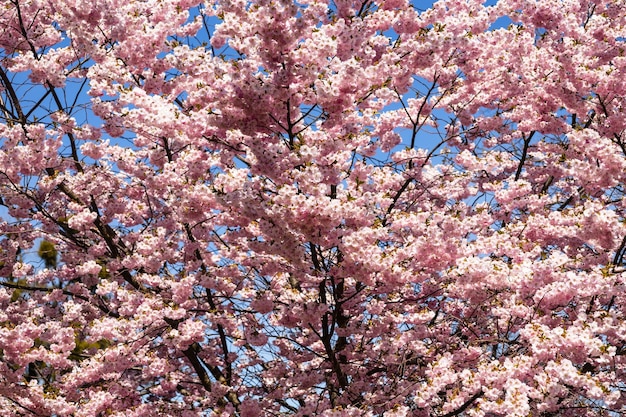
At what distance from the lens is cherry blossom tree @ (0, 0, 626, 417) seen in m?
6.57

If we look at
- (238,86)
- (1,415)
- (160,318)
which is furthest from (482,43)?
(1,415)

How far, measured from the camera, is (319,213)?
20.3ft

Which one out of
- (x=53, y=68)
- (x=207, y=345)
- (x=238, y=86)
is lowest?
(x=207, y=345)

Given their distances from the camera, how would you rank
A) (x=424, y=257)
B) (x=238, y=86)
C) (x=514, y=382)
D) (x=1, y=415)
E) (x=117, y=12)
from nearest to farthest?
(x=514, y=382) → (x=238, y=86) → (x=424, y=257) → (x=1, y=415) → (x=117, y=12)

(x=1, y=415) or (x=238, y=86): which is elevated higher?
(x=238, y=86)

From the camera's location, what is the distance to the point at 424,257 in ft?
23.8

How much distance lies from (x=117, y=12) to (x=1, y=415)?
5.14 meters

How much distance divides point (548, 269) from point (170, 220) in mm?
5076

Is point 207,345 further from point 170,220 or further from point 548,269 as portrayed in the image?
point 548,269

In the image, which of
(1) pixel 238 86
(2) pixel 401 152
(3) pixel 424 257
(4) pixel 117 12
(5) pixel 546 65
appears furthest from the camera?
(5) pixel 546 65

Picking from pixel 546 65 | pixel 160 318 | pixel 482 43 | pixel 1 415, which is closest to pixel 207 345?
pixel 160 318

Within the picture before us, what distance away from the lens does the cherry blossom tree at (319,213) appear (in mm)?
6574

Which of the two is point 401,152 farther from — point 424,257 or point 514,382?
point 514,382

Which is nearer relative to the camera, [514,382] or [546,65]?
[514,382]
